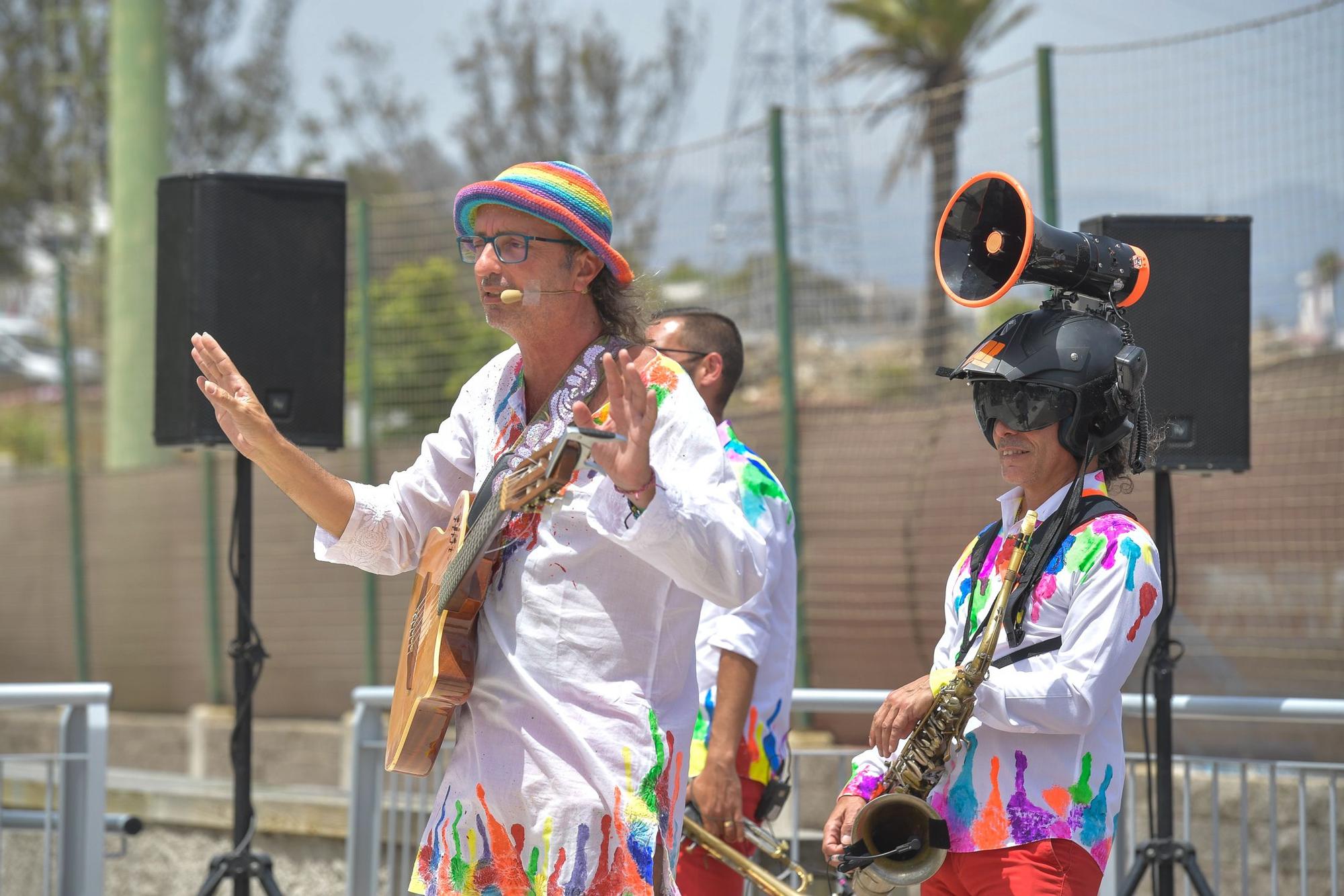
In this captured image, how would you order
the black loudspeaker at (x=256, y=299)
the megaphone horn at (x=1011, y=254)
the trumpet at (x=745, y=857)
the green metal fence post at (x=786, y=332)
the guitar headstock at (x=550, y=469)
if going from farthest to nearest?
the green metal fence post at (x=786, y=332) → the black loudspeaker at (x=256, y=299) → the trumpet at (x=745, y=857) → the megaphone horn at (x=1011, y=254) → the guitar headstock at (x=550, y=469)

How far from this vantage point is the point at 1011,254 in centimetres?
278

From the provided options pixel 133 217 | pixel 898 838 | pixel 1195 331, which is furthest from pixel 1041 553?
pixel 133 217

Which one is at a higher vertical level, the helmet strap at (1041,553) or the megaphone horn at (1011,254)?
Answer: the megaphone horn at (1011,254)

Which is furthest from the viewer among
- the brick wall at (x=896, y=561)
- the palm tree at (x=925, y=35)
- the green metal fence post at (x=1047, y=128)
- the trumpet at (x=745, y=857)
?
the palm tree at (x=925, y=35)

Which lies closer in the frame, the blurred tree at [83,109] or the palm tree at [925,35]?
the palm tree at [925,35]

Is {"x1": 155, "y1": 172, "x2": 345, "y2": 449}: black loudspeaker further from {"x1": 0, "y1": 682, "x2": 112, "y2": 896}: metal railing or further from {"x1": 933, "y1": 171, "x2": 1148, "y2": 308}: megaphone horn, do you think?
{"x1": 933, "y1": 171, "x2": 1148, "y2": 308}: megaphone horn

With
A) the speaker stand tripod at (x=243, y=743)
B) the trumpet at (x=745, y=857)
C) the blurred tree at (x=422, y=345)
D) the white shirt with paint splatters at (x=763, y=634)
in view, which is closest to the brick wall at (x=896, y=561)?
the blurred tree at (x=422, y=345)

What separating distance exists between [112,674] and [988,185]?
764 centimetres

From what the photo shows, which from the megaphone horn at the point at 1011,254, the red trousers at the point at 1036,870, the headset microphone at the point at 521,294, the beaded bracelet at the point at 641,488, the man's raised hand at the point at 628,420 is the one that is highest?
the megaphone horn at the point at 1011,254

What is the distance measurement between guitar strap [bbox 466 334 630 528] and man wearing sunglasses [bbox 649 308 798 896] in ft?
2.22

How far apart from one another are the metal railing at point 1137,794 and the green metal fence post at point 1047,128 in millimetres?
2009

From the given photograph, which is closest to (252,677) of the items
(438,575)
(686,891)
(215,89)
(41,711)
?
(686,891)

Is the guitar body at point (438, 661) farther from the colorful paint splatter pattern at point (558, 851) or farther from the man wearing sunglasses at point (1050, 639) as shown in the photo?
the man wearing sunglasses at point (1050, 639)

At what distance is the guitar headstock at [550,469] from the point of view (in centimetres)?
224
